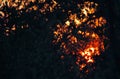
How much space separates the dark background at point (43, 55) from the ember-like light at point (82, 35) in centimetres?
6

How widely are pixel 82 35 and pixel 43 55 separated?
0.33m

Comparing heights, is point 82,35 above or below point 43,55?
above

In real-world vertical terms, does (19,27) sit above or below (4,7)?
below

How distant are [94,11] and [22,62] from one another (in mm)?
670

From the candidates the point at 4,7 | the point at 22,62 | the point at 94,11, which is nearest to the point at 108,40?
the point at 94,11

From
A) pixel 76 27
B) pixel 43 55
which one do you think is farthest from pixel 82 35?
pixel 43 55

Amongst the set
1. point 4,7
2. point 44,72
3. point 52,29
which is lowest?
point 44,72

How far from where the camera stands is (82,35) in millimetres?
1627

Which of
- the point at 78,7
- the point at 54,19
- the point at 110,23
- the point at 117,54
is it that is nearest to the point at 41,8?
the point at 54,19

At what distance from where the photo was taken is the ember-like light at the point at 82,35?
5.25 feet

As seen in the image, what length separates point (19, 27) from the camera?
5.52ft

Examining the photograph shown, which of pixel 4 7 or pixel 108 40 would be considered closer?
pixel 108 40

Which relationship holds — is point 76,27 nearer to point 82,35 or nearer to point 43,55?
point 82,35

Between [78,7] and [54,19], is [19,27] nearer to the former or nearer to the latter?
[54,19]
